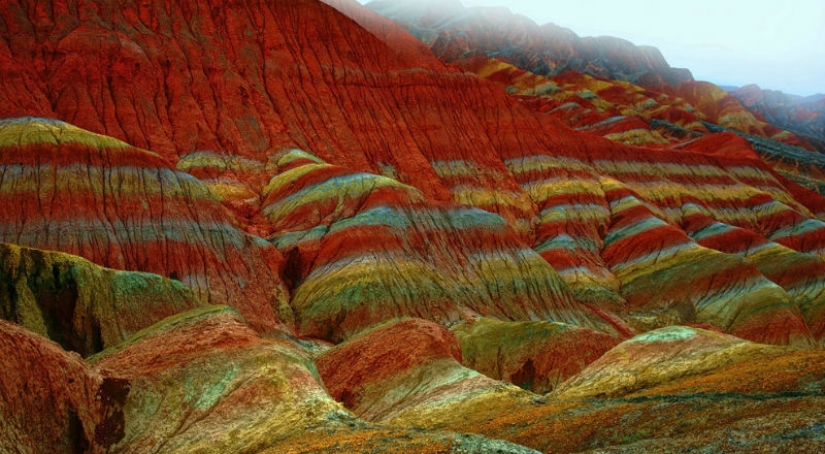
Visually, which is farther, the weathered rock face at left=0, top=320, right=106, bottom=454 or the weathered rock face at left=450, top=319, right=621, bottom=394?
the weathered rock face at left=450, top=319, right=621, bottom=394

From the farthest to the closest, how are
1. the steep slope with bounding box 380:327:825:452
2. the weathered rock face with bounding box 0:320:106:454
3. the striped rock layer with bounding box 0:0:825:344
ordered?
the striped rock layer with bounding box 0:0:825:344 → the weathered rock face with bounding box 0:320:106:454 → the steep slope with bounding box 380:327:825:452

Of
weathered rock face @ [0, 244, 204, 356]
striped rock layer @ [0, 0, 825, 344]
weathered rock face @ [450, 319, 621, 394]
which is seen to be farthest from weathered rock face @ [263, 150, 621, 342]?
weathered rock face @ [0, 244, 204, 356]

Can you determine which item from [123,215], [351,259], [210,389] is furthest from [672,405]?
[123,215]

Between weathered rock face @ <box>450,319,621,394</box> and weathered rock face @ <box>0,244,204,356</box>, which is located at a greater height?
weathered rock face @ <box>0,244,204,356</box>

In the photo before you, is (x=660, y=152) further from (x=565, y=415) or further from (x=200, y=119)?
(x=565, y=415)

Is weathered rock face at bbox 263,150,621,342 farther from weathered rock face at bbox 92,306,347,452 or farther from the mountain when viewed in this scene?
weathered rock face at bbox 92,306,347,452

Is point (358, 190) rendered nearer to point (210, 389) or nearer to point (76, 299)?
point (76, 299)

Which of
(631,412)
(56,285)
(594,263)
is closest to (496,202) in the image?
(594,263)
